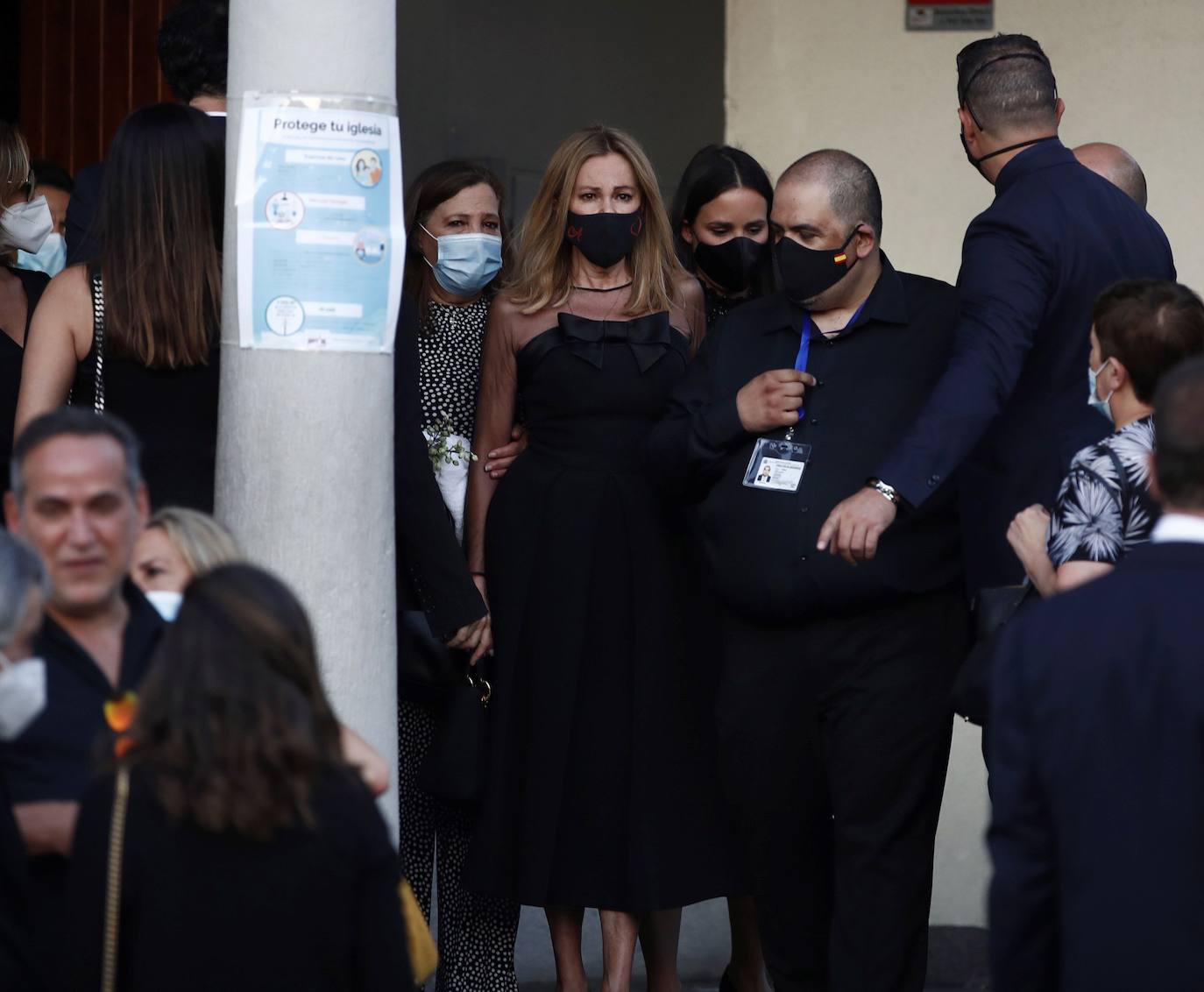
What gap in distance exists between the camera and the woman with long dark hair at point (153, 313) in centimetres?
402

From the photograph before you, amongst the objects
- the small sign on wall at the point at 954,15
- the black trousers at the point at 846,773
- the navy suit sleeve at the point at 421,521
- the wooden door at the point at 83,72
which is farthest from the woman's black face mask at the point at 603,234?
the wooden door at the point at 83,72

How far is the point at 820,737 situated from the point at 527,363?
3.80 ft

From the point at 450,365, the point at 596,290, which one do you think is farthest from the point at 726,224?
the point at 450,365

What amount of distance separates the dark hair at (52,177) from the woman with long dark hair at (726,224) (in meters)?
2.18

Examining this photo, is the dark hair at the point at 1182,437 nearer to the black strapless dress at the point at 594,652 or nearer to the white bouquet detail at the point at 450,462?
the black strapless dress at the point at 594,652

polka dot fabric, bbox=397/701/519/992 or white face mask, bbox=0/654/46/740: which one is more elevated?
white face mask, bbox=0/654/46/740

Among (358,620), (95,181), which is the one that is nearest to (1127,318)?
(358,620)

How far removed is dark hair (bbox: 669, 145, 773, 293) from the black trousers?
1.20 m

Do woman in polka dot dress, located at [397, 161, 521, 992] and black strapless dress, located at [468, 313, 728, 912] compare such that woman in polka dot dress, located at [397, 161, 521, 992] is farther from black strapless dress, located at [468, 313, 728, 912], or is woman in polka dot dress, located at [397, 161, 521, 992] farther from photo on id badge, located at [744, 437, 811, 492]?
photo on id badge, located at [744, 437, 811, 492]

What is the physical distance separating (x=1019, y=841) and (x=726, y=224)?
261 cm

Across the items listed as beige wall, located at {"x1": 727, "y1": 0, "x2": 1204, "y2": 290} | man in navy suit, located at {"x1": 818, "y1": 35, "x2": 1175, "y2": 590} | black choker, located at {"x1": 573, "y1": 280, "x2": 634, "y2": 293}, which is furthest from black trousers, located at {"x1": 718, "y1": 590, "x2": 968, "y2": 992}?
beige wall, located at {"x1": 727, "y1": 0, "x2": 1204, "y2": 290}

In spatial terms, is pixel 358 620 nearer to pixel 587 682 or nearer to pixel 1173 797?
pixel 587 682

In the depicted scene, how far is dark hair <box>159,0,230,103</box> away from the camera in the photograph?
15.7ft

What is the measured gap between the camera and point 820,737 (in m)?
4.68
